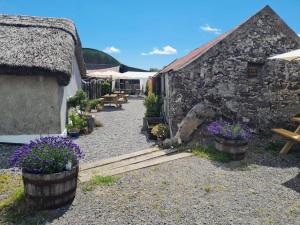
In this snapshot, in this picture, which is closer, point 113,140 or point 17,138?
point 17,138

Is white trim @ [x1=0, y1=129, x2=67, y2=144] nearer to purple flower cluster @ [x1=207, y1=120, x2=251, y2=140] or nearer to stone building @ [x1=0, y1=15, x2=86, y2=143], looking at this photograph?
stone building @ [x1=0, y1=15, x2=86, y2=143]

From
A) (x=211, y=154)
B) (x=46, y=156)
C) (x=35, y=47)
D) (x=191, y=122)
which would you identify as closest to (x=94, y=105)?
(x=35, y=47)

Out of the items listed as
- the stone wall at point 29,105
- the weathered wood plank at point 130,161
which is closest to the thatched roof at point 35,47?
the stone wall at point 29,105

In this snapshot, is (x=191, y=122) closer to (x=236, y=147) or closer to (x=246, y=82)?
(x=236, y=147)

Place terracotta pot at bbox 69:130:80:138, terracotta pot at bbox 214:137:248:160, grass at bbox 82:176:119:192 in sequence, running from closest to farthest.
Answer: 1. grass at bbox 82:176:119:192
2. terracotta pot at bbox 214:137:248:160
3. terracotta pot at bbox 69:130:80:138

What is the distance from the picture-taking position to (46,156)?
429 cm

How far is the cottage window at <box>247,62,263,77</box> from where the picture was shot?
820 centimetres

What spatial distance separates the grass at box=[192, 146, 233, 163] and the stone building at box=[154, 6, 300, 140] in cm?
A: 109

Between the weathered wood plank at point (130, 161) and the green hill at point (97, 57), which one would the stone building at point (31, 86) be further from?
the green hill at point (97, 57)

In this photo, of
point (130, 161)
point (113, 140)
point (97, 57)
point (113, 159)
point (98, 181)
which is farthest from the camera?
point (97, 57)

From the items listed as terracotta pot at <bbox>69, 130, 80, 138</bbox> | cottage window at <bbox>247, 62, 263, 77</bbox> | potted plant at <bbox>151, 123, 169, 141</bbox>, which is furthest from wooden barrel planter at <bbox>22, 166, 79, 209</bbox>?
cottage window at <bbox>247, 62, 263, 77</bbox>

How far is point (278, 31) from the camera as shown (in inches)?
326

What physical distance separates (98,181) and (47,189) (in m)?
1.33

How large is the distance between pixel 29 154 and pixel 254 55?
6921 millimetres
